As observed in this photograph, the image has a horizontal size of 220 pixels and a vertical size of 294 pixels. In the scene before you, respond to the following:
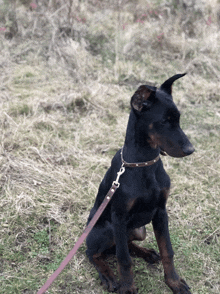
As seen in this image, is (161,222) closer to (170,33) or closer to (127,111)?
(127,111)

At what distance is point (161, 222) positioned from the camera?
2.11m

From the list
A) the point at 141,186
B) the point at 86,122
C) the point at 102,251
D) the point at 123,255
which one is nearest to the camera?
the point at 141,186

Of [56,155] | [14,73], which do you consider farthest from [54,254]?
[14,73]

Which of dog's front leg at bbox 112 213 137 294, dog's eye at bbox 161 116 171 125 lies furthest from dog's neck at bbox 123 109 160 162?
dog's front leg at bbox 112 213 137 294

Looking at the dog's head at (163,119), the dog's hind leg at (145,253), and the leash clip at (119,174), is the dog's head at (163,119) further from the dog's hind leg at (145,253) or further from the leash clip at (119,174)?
the dog's hind leg at (145,253)

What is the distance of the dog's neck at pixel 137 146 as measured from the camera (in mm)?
1883

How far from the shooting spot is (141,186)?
6.29 ft

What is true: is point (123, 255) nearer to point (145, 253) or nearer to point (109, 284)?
point (109, 284)

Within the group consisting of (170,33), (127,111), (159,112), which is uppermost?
(159,112)

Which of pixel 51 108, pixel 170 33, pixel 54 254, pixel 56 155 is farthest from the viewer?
pixel 170 33

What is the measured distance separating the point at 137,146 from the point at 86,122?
2612mm

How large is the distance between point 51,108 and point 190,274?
313 centimetres

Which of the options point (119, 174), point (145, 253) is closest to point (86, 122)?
point (145, 253)

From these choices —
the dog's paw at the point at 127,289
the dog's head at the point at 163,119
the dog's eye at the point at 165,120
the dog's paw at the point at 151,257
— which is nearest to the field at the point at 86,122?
the dog's paw at the point at 151,257
